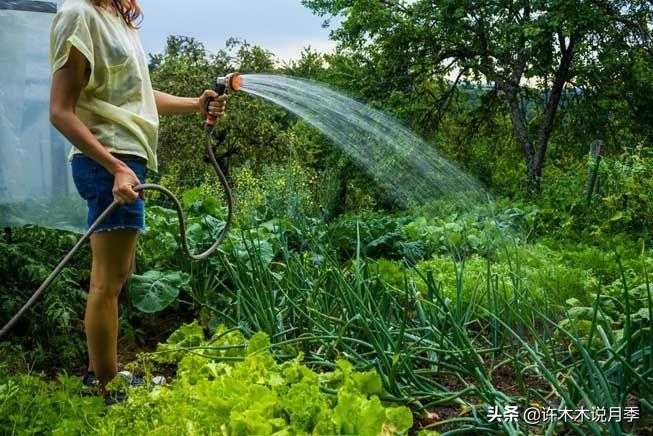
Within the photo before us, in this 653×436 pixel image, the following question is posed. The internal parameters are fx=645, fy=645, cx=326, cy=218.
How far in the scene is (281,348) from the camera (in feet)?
7.14

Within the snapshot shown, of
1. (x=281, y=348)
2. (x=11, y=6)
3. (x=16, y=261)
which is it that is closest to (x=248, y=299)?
(x=281, y=348)

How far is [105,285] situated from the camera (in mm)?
2270

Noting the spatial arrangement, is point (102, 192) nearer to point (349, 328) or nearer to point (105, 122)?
point (105, 122)

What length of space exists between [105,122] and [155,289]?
106 centimetres

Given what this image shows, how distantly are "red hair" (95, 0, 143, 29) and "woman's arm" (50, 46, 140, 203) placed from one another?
0.30m

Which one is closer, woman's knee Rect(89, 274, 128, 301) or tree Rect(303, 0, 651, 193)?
woman's knee Rect(89, 274, 128, 301)

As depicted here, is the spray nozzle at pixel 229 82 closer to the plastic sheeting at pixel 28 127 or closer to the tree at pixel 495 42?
the plastic sheeting at pixel 28 127

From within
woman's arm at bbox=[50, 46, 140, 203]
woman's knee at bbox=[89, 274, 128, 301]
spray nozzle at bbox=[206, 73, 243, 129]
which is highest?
spray nozzle at bbox=[206, 73, 243, 129]

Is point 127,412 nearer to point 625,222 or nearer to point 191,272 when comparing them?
point 191,272

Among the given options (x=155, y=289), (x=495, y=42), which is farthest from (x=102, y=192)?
(x=495, y=42)

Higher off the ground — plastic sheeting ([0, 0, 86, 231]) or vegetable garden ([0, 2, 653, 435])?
plastic sheeting ([0, 0, 86, 231])

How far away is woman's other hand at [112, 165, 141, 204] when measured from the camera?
2.02 m

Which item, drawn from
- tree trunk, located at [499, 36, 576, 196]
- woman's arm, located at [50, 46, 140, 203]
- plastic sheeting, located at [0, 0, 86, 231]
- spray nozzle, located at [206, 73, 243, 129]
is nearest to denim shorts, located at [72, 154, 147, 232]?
woman's arm, located at [50, 46, 140, 203]

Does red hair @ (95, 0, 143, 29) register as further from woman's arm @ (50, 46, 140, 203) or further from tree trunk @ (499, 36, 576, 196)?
tree trunk @ (499, 36, 576, 196)
